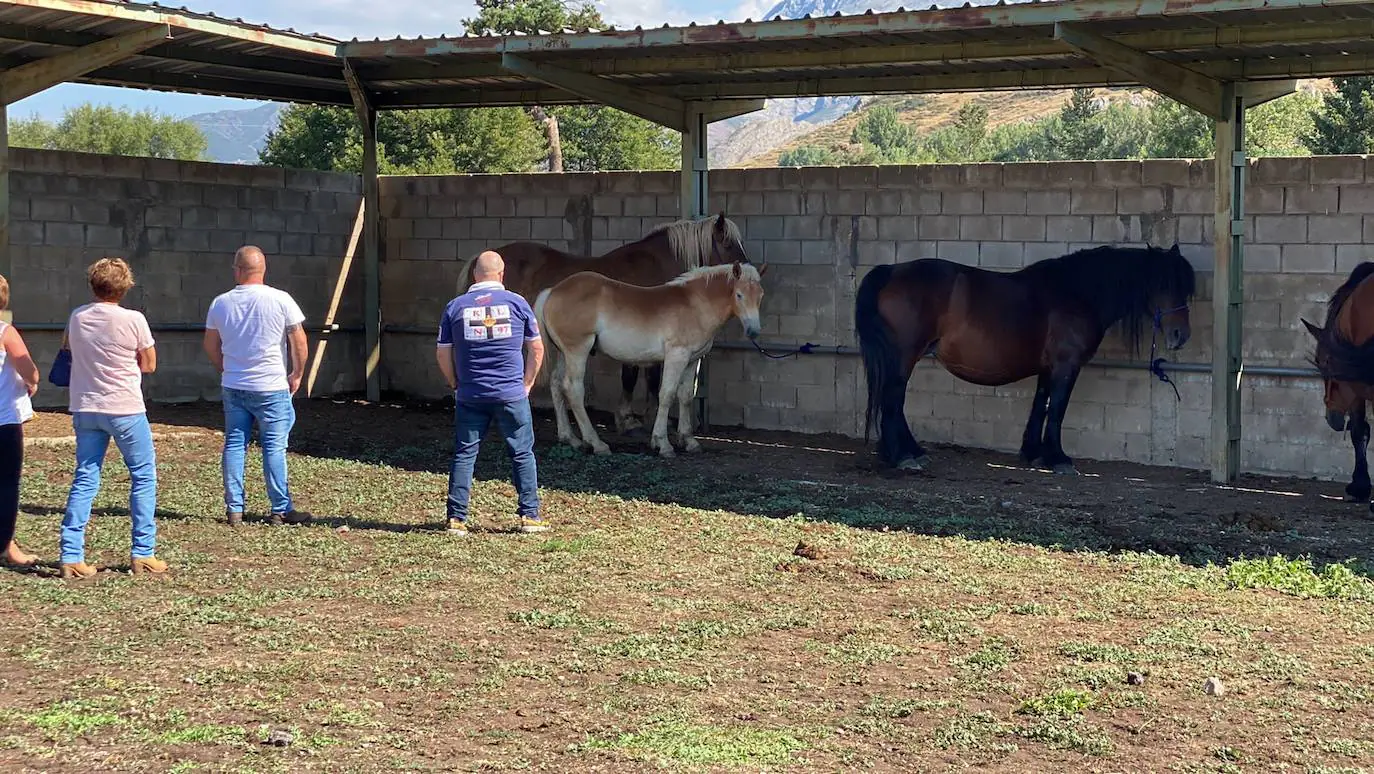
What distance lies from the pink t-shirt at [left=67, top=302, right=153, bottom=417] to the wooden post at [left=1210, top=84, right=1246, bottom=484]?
7119 mm

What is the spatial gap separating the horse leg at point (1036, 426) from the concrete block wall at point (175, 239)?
25.3 feet

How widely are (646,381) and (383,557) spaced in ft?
19.9

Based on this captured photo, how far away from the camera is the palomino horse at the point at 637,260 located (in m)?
12.3

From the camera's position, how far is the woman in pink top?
21.8ft

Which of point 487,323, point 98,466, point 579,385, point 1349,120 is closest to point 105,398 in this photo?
point 98,466

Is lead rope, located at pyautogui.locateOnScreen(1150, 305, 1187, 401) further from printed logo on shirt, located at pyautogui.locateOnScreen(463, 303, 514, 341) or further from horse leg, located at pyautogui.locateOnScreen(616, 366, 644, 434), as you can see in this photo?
printed logo on shirt, located at pyautogui.locateOnScreen(463, 303, 514, 341)

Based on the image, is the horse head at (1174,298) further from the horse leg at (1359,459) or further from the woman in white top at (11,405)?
the woman in white top at (11,405)

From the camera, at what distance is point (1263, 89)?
1039 cm

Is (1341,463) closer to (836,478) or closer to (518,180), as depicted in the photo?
(836,478)

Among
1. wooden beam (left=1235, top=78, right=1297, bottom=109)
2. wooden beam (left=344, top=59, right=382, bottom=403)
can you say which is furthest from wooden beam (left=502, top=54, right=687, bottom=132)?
wooden beam (left=1235, top=78, right=1297, bottom=109)

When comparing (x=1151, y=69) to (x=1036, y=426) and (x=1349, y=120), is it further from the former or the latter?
(x=1349, y=120)

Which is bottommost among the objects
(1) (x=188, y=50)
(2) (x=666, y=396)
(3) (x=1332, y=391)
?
(2) (x=666, y=396)

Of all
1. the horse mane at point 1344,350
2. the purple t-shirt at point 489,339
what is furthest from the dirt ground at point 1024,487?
the purple t-shirt at point 489,339

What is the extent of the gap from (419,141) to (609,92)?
2990 centimetres
